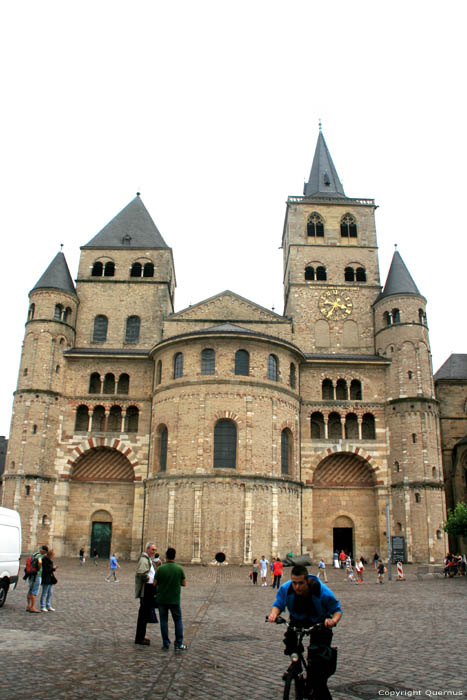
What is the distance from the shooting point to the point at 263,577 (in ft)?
86.4

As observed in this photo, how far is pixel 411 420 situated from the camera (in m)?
40.8

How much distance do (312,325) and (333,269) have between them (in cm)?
578

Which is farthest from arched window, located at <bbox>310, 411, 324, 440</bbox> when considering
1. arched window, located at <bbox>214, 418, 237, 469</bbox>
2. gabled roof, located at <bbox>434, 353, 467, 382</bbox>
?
gabled roof, located at <bbox>434, 353, 467, 382</bbox>

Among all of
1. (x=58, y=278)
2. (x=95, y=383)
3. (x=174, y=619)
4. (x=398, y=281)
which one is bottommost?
(x=174, y=619)

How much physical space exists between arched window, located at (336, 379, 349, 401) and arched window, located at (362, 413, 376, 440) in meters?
2.01

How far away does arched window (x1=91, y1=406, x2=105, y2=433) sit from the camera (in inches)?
1661

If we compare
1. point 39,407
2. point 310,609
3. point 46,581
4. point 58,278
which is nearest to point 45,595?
point 46,581

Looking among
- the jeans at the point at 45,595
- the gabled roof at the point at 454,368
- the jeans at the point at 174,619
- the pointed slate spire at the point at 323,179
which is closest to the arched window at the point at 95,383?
the pointed slate spire at the point at 323,179

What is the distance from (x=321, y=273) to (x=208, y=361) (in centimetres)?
1538

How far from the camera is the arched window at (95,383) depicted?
140ft

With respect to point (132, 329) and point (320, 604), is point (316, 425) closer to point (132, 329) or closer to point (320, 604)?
point (132, 329)

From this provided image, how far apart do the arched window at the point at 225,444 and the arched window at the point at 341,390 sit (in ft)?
32.6

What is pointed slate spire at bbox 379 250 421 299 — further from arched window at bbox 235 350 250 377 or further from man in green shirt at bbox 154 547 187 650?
man in green shirt at bbox 154 547 187 650

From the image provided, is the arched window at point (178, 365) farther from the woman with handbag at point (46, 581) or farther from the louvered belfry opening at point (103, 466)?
the woman with handbag at point (46, 581)
